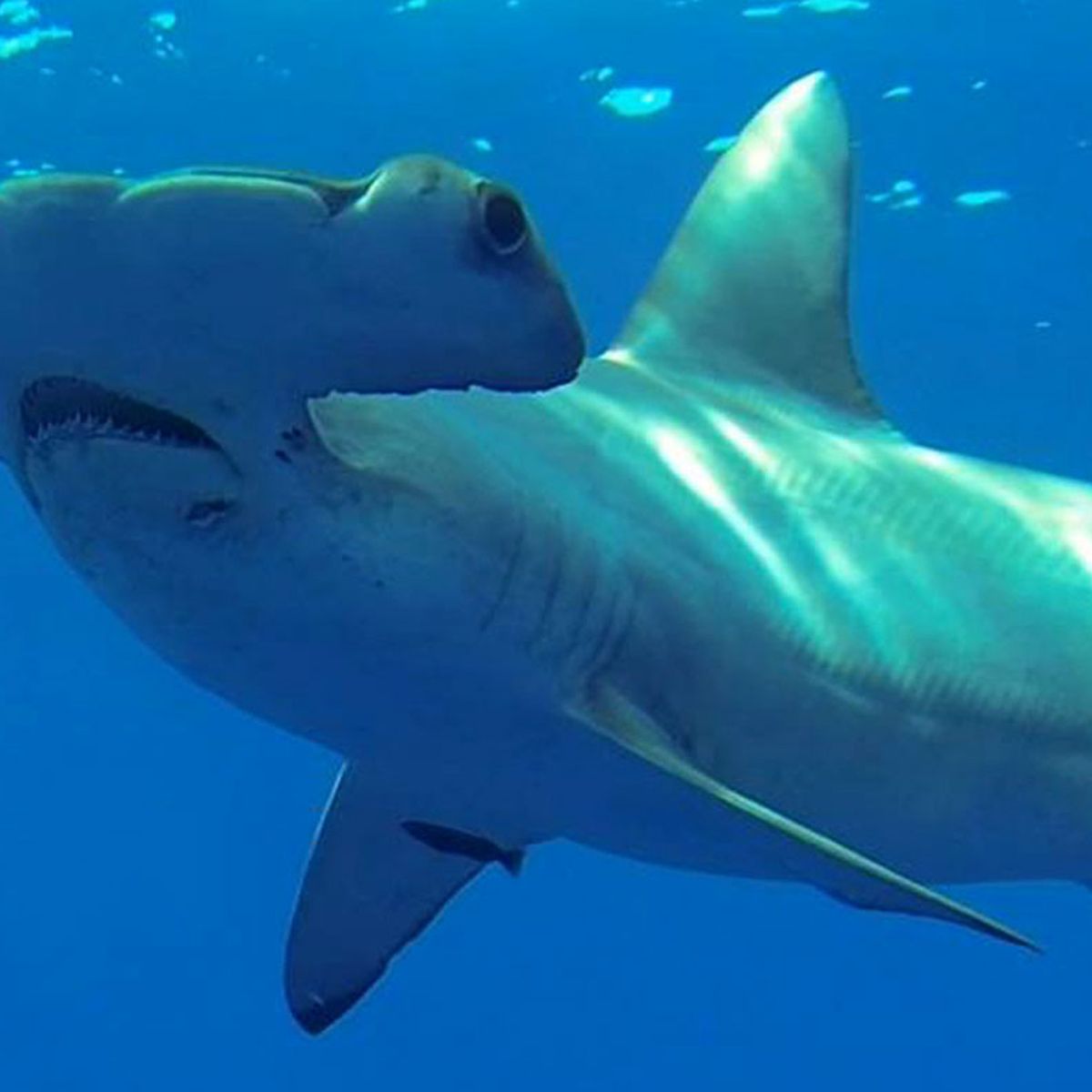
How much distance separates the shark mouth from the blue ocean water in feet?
22.4

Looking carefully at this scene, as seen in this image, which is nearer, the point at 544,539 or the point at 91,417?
the point at 91,417

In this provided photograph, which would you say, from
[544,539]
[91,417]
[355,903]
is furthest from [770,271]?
[91,417]

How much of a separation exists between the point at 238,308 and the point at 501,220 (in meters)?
0.42

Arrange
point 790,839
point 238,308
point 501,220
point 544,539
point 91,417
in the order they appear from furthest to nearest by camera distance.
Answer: point 544,539
point 790,839
point 91,417
point 238,308
point 501,220

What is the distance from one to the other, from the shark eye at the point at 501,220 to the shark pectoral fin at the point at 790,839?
136cm

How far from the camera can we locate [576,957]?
192 ft

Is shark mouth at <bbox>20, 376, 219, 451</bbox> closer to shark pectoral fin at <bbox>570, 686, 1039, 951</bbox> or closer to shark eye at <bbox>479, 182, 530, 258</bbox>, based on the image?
shark eye at <bbox>479, 182, 530, 258</bbox>

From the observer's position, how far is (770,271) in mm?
4867

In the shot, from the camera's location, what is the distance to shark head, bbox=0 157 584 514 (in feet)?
7.73

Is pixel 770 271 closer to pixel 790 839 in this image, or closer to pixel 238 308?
pixel 790 839

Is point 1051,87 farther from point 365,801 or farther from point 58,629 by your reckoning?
point 58,629

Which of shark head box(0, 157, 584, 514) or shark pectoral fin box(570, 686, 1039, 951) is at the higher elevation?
shark head box(0, 157, 584, 514)

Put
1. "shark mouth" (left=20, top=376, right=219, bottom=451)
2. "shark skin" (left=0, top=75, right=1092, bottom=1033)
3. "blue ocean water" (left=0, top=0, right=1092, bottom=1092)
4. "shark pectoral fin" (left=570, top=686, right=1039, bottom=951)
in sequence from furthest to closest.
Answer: "blue ocean water" (left=0, top=0, right=1092, bottom=1092) → "shark pectoral fin" (left=570, top=686, right=1039, bottom=951) → "shark mouth" (left=20, top=376, right=219, bottom=451) → "shark skin" (left=0, top=75, right=1092, bottom=1033)

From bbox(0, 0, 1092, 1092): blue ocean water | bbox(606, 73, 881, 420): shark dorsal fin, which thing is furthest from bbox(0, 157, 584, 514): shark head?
bbox(0, 0, 1092, 1092): blue ocean water
